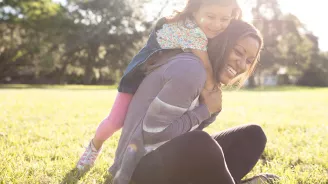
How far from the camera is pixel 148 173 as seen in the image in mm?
1954

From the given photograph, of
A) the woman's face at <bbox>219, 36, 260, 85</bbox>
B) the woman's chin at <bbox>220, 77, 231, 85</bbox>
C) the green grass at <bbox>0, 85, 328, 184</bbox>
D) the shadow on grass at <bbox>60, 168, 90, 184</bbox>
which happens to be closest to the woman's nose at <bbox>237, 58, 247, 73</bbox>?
the woman's face at <bbox>219, 36, 260, 85</bbox>

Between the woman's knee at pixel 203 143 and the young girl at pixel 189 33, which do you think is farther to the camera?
the young girl at pixel 189 33

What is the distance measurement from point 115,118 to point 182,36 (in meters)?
0.92

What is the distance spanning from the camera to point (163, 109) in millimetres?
1795

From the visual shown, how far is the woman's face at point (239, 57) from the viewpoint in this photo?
2.11m

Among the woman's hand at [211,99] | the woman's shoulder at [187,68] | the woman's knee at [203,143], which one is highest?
the woman's shoulder at [187,68]

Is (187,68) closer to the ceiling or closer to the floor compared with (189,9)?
closer to the floor

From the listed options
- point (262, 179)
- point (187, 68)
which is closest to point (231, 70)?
point (187, 68)

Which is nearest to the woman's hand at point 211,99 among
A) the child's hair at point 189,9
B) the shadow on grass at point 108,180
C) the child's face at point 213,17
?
the child's face at point 213,17

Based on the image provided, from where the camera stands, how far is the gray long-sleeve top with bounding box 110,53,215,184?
1.79 metres

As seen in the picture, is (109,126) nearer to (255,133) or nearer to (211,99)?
(211,99)

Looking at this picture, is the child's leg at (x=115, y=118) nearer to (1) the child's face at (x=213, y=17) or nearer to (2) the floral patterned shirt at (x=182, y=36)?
(2) the floral patterned shirt at (x=182, y=36)

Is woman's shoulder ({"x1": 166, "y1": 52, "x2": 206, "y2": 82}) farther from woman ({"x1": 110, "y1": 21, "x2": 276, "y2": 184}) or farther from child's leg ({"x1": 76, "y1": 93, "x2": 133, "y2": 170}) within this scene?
child's leg ({"x1": 76, "y1": 93, "x2": 133, "y2": 170})

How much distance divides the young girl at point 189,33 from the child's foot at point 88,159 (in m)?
0.78
